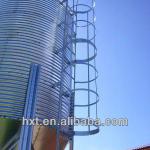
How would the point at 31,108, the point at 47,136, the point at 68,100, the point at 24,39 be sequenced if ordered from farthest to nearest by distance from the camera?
1. the point at 68,100
2. the point at 24,39
3. the point at 47,136
4. the point at 31,108

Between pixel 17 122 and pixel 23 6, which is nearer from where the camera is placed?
pixel 17 122

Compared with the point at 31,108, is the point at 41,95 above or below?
above

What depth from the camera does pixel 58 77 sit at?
1137 cm

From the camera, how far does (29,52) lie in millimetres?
10695

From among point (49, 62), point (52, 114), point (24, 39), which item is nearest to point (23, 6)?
point (24, 39)

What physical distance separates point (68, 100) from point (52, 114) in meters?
1.50

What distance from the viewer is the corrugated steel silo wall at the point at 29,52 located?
969 cm

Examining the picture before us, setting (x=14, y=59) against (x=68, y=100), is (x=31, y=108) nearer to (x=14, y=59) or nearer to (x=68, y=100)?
(x=14, y=59)

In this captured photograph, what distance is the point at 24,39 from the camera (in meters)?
10.9

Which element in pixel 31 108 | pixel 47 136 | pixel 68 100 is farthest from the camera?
pixel 68 100

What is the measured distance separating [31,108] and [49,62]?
2727 mm

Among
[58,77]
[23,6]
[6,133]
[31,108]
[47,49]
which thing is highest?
[23,6]

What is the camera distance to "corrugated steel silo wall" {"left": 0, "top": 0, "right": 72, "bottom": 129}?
9.69 m

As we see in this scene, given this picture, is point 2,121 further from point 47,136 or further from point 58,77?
point 58,77
